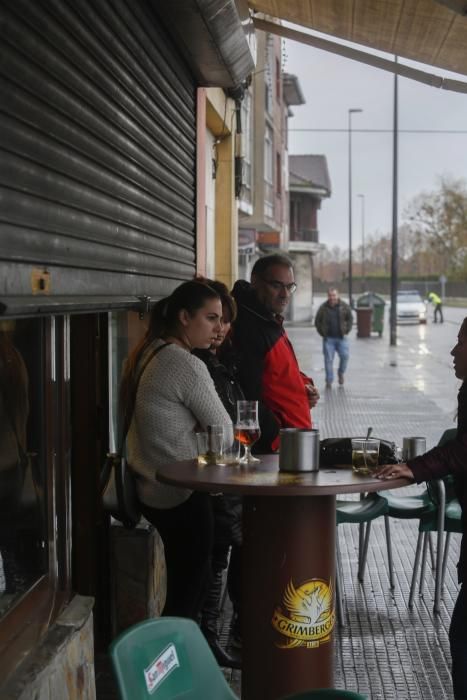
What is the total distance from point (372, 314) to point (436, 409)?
81.3ft

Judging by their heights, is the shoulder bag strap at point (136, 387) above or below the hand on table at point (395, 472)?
above

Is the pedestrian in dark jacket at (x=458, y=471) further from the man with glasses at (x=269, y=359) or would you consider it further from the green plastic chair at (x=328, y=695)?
the green plastic chair at (x=328, y=695)

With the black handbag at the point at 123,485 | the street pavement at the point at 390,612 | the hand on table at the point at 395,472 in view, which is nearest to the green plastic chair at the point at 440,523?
the street pavement at the point at 390,612

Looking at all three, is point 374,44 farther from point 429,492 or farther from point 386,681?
point 386,681

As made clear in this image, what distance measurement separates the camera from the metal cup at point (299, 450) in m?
4.34

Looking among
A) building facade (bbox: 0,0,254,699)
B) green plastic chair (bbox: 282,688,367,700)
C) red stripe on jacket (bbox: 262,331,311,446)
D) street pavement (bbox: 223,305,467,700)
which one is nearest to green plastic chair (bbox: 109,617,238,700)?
green plastic chair (bbox: 282,688,367,700)

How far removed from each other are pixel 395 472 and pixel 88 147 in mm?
1906

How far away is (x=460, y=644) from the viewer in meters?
4.58

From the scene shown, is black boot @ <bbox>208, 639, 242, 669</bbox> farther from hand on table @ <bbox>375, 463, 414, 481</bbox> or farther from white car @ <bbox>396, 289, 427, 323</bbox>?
white car @ <bbox>396, 289, 427, 323</bbox>

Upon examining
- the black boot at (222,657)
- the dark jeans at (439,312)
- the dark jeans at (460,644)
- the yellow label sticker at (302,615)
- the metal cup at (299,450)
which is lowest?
the dark jeans at (439,312)

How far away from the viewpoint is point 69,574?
15.6 feet

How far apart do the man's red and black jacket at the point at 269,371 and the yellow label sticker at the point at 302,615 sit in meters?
1.34

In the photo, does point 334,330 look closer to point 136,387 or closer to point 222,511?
point 222,511

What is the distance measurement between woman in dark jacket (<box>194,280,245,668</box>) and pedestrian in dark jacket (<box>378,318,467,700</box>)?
3.73 feet
